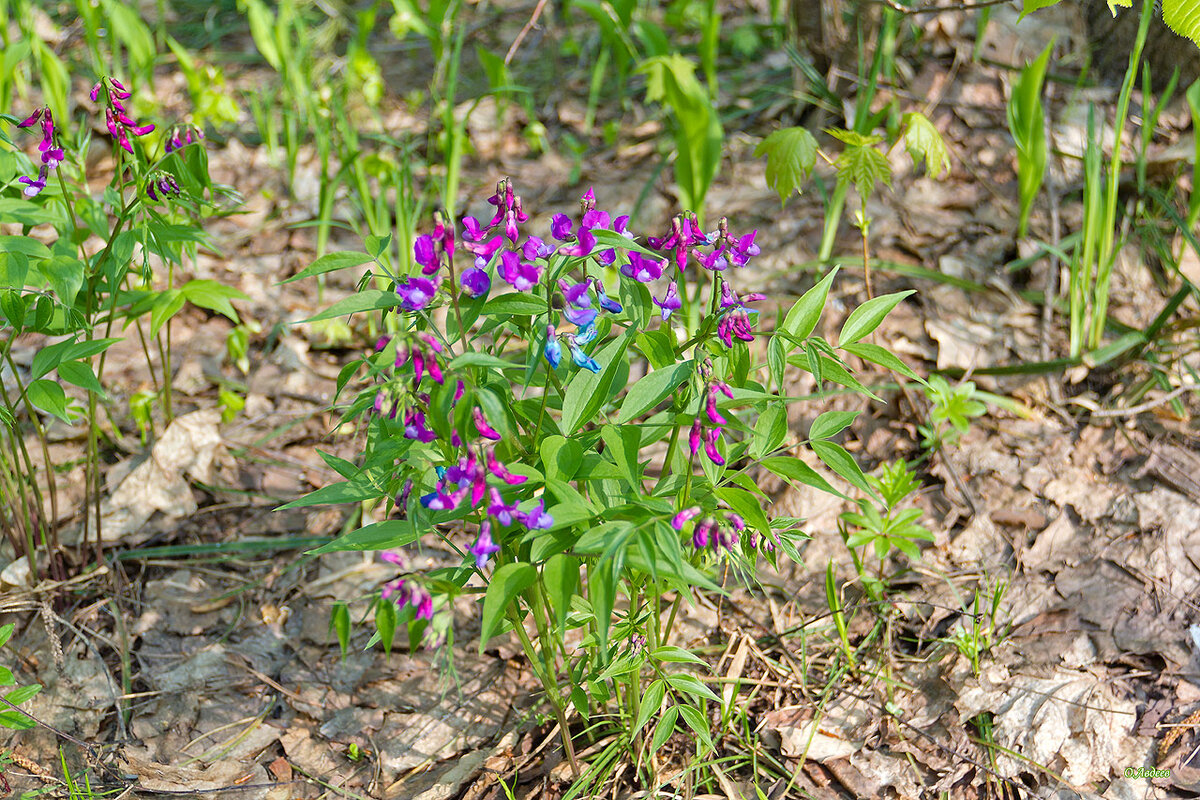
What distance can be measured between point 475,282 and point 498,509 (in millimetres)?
313

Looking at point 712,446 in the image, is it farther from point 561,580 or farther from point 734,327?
point 561,580

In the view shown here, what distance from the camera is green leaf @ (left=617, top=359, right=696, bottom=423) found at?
4.16 ft

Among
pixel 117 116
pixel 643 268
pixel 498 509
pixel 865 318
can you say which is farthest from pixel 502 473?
pixel 117 116

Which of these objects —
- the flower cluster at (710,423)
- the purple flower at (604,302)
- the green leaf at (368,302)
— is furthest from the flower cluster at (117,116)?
the flower cluster at (710,423)

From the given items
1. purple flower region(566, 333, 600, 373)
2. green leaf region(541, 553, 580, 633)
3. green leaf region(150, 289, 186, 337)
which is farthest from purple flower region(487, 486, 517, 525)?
green leaf region(150, 289, 186, 337)

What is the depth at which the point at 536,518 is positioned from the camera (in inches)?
46.0

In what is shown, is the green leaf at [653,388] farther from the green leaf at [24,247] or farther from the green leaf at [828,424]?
the green leaf at [24,247]

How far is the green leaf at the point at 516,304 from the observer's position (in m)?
1.25

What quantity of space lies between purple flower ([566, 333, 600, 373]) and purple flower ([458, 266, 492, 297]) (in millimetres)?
136

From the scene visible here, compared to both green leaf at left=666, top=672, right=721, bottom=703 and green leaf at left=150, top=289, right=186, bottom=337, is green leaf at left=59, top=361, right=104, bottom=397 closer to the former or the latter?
green leaf at left=150, top=289, right=186, bottom=337

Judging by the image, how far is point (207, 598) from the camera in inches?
85.5

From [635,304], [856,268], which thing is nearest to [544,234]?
[856,268]

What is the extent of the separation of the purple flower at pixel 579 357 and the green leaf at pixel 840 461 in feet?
1.35

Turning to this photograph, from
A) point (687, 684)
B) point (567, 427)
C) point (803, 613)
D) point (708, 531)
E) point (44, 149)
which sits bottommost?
point (803, 613)
